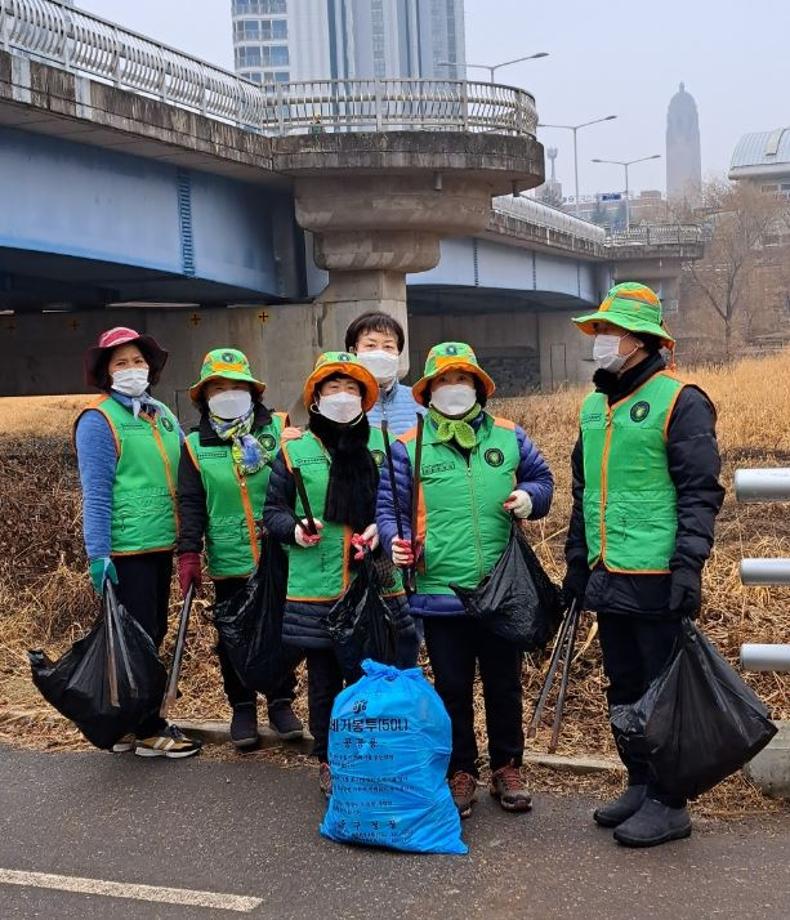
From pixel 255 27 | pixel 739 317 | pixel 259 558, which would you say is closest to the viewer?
pixel 259 558

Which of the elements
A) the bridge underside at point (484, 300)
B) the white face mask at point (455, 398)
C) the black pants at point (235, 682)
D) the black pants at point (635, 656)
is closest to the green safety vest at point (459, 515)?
the white face mask at point (455, 398)

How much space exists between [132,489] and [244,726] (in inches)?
44.0

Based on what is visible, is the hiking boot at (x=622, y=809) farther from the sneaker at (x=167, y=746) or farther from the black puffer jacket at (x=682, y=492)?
the sneaker at (x=167, y=746)

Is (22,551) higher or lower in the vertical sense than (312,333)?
lower

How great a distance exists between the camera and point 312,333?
60.9ft

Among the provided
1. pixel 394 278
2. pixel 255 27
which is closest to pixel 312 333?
pixel 394 278

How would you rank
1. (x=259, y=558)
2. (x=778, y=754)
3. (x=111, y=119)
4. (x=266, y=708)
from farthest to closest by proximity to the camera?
(x=111, y=119), (x=266, y=708), (x=259, y=558), (x=778, y=754)

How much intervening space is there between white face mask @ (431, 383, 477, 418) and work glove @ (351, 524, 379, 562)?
0.51 metres

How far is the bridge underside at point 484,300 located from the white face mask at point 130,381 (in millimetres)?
19946

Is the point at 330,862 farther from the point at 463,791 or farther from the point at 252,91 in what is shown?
the point at 252,91

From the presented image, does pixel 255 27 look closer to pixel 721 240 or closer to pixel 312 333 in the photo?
pixel 721 240

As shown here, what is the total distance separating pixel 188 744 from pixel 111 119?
9.04m

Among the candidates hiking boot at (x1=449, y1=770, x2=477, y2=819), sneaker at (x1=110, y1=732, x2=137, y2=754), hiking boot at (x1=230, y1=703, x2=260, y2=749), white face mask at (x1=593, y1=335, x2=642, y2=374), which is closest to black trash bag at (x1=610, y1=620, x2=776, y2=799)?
hiking boot at (x1=449, y1=770, x2=477, y2=819)

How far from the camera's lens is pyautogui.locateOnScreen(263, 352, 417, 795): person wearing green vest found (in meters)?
4.83
